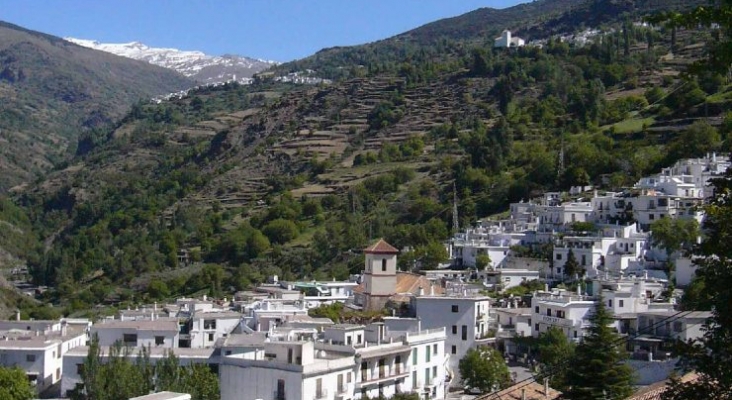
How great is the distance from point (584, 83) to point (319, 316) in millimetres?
56764

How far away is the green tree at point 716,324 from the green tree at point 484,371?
23358 millimetres

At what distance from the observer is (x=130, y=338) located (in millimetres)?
35906

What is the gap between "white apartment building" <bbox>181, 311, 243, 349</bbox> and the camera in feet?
123

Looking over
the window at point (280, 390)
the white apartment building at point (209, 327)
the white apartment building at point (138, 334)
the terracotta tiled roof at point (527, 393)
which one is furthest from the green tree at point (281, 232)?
the terracotta tiled roof at point (527, 393)

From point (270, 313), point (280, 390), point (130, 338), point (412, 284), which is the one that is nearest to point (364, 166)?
point (412, 284)

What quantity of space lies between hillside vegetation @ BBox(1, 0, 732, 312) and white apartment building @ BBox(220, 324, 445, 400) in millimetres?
19904

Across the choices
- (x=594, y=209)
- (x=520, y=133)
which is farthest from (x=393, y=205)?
(x=594, y=209)

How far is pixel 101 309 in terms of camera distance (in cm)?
6238

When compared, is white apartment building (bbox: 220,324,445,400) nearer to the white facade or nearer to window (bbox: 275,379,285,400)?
window (bbox: 275,379,285,400)

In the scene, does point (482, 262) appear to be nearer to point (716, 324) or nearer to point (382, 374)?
point (382, 374)

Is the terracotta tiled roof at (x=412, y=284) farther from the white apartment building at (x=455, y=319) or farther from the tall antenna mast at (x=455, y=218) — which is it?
the tall antenna mast at (x=455, y=218)

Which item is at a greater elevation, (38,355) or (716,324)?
(716,324)

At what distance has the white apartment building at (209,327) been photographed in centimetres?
3759

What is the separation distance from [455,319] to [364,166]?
54379mm
